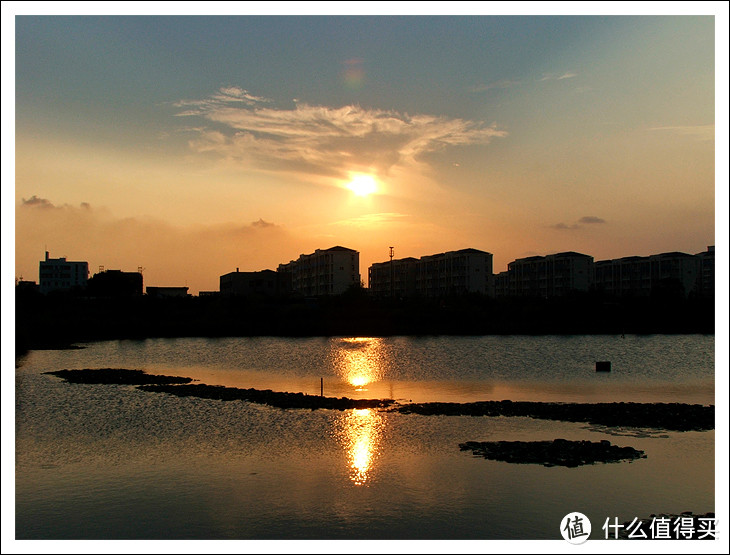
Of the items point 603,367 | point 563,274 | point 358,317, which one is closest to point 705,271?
point 563,274

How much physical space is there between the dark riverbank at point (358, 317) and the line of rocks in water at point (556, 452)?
282 feet

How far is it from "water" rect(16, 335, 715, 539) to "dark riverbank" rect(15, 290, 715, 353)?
66.4 metres

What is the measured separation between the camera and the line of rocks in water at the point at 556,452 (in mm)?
22250

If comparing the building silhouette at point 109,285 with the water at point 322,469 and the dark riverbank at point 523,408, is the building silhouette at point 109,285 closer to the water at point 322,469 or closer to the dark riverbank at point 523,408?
the water at point 322,469

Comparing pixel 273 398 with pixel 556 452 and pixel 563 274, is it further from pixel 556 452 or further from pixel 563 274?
pixel 563 274

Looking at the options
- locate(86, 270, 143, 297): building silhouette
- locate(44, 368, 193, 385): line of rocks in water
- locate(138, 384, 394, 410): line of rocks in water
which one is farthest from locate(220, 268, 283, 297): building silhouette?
locate(138, 384, 394, 410): line of rocks in water

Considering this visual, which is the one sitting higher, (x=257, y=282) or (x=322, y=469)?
(x=257, y=282)

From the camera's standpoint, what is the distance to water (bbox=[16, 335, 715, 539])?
57.8ft

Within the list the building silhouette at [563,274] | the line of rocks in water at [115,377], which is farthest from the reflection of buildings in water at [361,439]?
the building silhouette at [563,274]

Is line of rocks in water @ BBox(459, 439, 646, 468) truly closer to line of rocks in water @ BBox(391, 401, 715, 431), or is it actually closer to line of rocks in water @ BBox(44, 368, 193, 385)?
line of rocks in water @ BBox(391, 401, 715, 431)

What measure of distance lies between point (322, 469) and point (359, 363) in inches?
1606

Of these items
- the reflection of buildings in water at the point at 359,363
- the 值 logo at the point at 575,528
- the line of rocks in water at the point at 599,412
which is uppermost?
the line of rocks in water at the point at 599,412

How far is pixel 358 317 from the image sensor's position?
122312 millimetres

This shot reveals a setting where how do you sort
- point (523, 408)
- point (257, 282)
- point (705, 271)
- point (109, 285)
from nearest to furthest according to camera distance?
point (523, 408) → point (109, 285) → point (257, 282) → point (705, 271)
